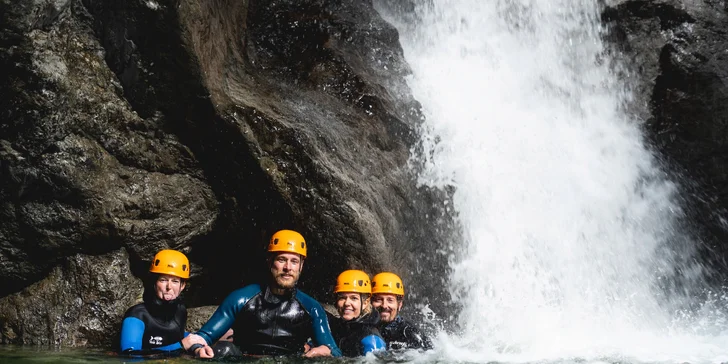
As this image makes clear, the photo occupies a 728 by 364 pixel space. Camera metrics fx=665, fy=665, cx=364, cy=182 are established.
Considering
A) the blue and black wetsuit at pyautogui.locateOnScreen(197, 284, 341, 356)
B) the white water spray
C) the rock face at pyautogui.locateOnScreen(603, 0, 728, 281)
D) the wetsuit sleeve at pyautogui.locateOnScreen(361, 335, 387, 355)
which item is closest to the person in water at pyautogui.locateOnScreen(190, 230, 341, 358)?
the blue and black wetsuit at pyautogui.locateOnScreen(197, 284, 341, 356)

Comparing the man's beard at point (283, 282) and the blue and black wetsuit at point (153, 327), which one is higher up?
the man's beard at point (283, 282)

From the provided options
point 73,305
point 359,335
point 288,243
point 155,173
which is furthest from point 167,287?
point 359,335

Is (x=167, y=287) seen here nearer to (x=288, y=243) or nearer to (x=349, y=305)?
(x=288, y=243)

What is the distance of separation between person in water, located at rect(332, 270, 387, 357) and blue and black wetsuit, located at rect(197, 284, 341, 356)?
0.72ft

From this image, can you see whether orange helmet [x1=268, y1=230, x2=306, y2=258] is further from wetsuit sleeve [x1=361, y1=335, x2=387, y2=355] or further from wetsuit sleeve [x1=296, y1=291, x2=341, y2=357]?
wetsuit sleeve [x1=361, y1=335, x2=387, y2=355]

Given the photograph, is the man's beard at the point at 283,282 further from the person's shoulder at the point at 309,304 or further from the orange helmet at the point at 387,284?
the orange helmet at the point at 387,284

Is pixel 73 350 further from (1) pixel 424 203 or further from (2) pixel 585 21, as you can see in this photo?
(2) pixel 585 21

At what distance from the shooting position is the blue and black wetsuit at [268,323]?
24.1 ft

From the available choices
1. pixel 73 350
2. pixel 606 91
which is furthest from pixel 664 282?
pixel 73 350

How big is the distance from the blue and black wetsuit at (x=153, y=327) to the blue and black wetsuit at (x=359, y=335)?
5.87 ft

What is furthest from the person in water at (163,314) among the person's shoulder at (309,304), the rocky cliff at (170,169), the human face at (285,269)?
the person's shoulder at (309,304)

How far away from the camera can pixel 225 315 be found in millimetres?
7387

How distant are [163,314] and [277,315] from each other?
1242mm

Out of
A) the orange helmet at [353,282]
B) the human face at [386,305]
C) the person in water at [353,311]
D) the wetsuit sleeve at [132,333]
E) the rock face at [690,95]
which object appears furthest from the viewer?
the rock face at [690,95]
